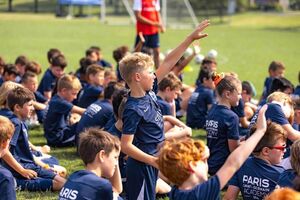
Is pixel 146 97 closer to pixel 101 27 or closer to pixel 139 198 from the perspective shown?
pixel 139 198

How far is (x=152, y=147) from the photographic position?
605cm

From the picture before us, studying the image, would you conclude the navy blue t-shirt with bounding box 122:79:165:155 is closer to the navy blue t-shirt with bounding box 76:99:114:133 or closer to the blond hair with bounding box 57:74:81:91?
the navy blue t-shirt with bounding box 76:99:114:133

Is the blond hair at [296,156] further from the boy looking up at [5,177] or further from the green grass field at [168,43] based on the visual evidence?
the green grass field at [168,43]

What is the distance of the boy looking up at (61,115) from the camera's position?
9703 millimetres

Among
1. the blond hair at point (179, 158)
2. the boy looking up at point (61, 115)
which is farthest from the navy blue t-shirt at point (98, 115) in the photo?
the blond hair at point (179, 158)

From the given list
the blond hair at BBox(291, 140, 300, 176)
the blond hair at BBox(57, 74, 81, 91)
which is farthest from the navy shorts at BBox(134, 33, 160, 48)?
the blond hair at BBox(291, 140, 300, 176)

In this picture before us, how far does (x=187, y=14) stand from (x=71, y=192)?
1191 inches

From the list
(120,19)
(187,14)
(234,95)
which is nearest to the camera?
(234,95)

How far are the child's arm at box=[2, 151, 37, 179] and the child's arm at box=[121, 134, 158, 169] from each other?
1791 millimetres

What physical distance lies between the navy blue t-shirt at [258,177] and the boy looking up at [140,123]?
0.84m

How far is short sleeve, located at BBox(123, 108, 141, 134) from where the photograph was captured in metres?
→ 5.74

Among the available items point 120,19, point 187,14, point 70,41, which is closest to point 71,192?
point 70,41

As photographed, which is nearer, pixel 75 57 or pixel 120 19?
pixel 75 57

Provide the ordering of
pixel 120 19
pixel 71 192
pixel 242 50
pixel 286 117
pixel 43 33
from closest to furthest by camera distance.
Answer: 1. pixel 71 192
2. pixel 286 117
3. pixel 242 50
4. pixel 43 33
5. pixel 120 19
